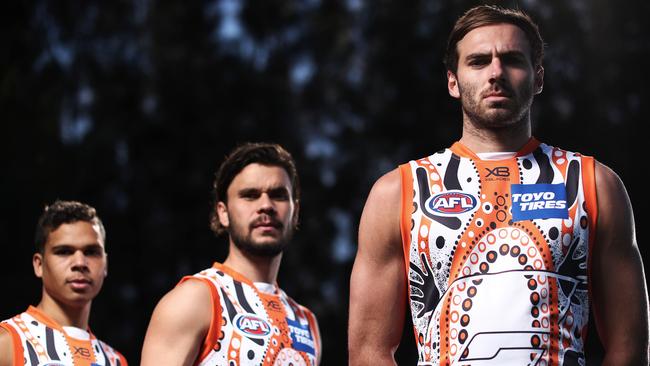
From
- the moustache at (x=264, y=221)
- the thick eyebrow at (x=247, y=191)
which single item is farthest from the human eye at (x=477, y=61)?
the thick eyebrow at (x=247, y=191)

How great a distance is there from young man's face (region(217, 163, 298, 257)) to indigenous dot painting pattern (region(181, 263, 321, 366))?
0.66 feet

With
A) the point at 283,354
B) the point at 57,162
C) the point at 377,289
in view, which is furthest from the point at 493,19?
the point at 57,162

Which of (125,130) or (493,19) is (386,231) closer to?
A: (493,19)

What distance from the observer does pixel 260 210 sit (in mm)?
5297

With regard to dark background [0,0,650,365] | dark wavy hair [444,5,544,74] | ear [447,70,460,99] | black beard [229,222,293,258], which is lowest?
black beard [229,222,293,258]

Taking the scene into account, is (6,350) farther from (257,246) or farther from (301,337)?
(301,337)

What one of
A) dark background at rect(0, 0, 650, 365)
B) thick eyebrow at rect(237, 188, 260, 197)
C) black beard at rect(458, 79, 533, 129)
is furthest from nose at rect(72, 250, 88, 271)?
dark background at rect(0, 0, 650, 365)

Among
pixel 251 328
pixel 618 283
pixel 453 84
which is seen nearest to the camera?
pixel 618 283

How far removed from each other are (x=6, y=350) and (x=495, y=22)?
3.12 m

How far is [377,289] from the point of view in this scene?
11.7 ft

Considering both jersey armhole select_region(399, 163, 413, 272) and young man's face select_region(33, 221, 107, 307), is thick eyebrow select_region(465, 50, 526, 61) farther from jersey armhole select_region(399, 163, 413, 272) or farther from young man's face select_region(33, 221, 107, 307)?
young man's face select_region(33, 221, 107, 307)

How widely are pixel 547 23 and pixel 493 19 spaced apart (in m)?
15.2

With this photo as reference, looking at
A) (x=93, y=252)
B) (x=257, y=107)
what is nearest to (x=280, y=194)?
(x=93, y=252)

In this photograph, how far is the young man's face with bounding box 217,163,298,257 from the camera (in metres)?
5.27
